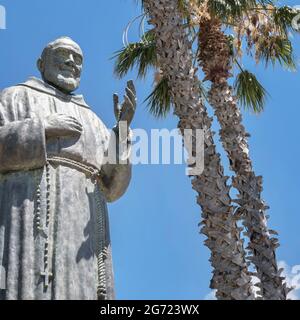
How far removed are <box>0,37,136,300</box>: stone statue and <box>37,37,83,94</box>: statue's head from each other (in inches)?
0.7

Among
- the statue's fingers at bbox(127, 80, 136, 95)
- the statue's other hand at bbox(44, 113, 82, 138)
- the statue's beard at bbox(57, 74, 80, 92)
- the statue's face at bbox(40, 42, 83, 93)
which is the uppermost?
the statue's face at bbox(40, 42, 83, 93)

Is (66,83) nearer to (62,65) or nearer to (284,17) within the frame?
(62,65)

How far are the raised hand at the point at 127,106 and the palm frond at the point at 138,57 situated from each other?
7.81 metres

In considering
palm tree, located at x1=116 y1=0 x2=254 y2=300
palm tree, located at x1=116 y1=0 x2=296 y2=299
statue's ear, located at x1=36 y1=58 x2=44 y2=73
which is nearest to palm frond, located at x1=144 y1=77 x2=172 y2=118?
palm tree, located at x1=116 y1=0 x2=296 y2=299

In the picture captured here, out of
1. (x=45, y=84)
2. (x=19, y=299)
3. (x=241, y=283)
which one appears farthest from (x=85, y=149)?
(x=241, y=283)

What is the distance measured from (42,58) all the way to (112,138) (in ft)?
3.46

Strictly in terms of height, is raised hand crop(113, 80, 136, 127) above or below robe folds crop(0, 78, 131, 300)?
above

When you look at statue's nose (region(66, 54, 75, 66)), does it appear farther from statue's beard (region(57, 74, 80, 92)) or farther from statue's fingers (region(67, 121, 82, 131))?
statue's fingers (region(67, 121, 82, 131))

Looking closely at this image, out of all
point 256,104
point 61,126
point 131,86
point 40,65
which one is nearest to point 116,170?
point 61,126

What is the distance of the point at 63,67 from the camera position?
6305 millimetres

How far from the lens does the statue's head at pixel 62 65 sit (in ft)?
20.5

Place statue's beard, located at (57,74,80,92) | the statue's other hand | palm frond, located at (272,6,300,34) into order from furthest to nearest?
palm frond, located at (272,6,300,34), statue's beard, located at (57,74,80,92), the statue's other hand

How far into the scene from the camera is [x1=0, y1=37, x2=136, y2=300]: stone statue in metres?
5.14

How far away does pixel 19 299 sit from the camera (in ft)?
16.3
